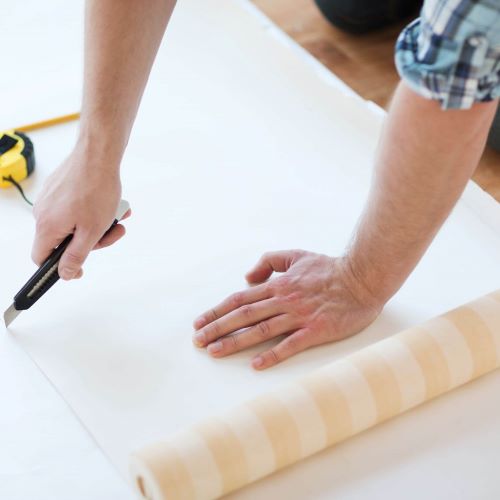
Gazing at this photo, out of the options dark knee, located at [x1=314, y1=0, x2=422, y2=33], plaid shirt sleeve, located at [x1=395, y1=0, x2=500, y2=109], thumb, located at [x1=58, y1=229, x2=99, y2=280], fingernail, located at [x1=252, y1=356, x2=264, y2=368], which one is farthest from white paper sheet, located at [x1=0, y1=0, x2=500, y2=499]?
plaid shirt sleeve, located at [x1=395, y1=0, x2=500, y2=109]

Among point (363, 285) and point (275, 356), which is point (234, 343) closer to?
point (275, 356)

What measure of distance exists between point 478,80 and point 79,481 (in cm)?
74

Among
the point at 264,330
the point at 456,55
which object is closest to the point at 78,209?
the point at 264,330

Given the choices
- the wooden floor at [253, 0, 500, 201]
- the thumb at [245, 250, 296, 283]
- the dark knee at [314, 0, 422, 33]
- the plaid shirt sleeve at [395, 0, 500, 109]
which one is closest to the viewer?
the plaid shirt sleeve at [395, 0, 500, 109]

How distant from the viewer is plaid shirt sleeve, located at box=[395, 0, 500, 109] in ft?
3.28

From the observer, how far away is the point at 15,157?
1.64 meters

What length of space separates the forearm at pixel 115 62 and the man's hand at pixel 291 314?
1.01ft

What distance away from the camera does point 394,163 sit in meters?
1.19

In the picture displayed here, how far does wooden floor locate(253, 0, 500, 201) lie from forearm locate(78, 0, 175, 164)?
83 centimetres

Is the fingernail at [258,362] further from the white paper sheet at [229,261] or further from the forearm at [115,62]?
the forearm at [115,62]

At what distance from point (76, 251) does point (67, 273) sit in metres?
0.04

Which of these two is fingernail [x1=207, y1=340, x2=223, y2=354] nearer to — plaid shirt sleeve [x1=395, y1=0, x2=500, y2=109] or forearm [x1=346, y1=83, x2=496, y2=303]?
forearm [x1=346, y1=83, x2=496, y2=303]

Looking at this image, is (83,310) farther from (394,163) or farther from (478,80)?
(478,80)

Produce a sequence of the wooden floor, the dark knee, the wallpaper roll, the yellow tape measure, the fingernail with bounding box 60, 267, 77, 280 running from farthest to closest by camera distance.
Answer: the dark knee → the wooden floor → the yellow tape measure → the fingernail with bounding box 60, 267, 77, 280 → the wallpaper roll
